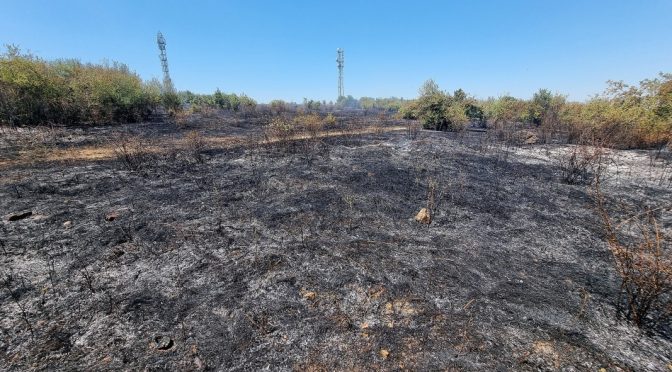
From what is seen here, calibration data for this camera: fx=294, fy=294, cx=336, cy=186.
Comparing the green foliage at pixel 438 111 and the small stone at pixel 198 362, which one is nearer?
the small stone at pixel 198 362

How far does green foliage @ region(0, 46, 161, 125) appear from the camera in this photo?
13.4 m

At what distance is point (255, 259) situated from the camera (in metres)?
4.11

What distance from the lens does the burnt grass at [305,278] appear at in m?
2.64

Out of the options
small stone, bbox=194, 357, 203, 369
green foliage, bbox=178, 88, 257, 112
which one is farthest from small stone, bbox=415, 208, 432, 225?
green foliage, bbox=178, 88, 257, 112

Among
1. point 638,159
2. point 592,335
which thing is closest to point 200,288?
point 592,335

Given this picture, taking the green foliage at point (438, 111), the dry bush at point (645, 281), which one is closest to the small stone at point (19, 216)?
the dry bush at point (645, 281)

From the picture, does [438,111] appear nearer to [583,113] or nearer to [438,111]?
[438,111]

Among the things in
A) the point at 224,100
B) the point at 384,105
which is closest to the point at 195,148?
the point at 224,100

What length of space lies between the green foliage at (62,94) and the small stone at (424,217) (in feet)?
59.3

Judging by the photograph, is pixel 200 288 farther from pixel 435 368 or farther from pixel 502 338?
pixel 502 338

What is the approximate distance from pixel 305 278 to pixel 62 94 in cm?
1883

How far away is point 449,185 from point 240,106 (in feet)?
113

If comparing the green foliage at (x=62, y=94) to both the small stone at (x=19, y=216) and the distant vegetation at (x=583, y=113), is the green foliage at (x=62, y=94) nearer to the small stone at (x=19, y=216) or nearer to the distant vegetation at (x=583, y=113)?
the small stone at (x=19, y=216)

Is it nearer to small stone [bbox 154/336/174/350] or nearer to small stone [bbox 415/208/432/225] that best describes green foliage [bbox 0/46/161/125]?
small stone [bbox 154/336/174/350]
